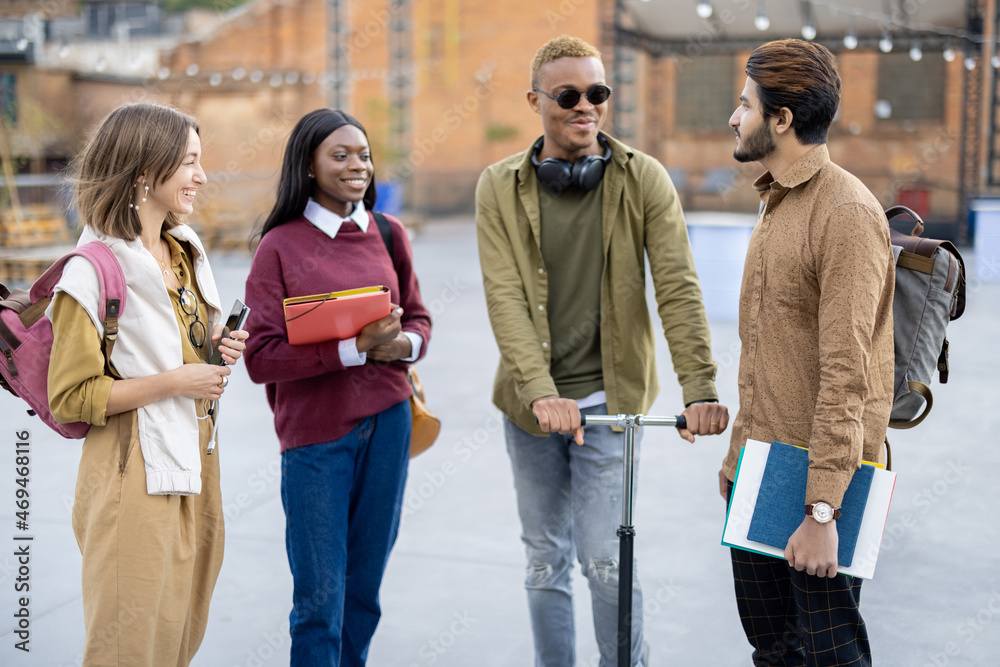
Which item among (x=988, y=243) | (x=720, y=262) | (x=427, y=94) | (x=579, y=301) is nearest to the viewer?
(x=579, y=301)

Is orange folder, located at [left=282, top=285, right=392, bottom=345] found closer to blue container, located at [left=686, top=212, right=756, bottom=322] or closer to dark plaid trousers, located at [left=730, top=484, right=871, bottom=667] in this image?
dark plaid trousers, located at [left=730, top=484, right=871, bottom=667]

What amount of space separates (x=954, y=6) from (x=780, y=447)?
16991 millimetres

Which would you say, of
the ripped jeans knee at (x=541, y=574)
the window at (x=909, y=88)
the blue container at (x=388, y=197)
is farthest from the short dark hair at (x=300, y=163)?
the window at (x=909, y=88)

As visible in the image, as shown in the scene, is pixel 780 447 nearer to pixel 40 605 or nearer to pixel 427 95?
pixel 40 605

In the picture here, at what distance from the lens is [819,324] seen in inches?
74.0

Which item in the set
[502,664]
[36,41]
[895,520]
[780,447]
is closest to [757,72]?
[780,447]

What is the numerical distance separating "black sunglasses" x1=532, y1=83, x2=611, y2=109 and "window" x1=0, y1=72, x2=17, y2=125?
2478 centimetres

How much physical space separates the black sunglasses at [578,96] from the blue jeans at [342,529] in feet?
3.25

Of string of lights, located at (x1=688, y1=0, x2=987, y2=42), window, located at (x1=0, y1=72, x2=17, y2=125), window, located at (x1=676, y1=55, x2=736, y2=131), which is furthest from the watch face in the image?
window, located at (x1=676, y1=55, x2=736, y2=131)

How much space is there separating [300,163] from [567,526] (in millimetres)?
1329

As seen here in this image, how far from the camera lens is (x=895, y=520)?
14.5 feet

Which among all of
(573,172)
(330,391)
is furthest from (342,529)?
(573,172)

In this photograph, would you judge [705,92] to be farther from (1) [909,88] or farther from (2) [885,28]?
(2) [885,28]

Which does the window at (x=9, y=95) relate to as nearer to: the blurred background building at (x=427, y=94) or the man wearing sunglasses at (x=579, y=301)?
the blurred background building at (x=427, y=94)
